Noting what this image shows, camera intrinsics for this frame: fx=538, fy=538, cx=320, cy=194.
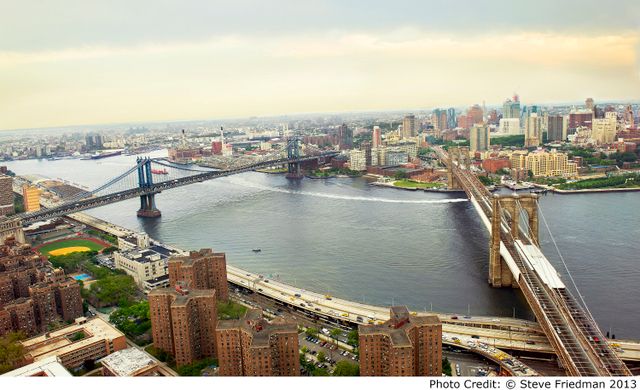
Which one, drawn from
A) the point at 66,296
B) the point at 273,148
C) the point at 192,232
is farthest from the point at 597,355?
the point at 273,148

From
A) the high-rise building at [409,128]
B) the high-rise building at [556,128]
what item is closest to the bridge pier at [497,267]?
the high-rise building at [556,128]

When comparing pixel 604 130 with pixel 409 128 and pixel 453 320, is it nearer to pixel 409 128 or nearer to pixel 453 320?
pixel 409 128

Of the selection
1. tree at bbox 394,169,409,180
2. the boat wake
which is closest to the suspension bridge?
the boat wake

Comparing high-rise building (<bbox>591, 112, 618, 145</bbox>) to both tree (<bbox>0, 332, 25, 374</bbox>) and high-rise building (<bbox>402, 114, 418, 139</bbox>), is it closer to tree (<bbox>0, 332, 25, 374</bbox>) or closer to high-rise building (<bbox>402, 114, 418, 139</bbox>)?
high-rise building (<bbox>402, 114, 418, 139</bbox>)

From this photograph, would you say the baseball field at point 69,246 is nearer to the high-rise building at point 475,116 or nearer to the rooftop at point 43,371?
the rooftop at point 43,371

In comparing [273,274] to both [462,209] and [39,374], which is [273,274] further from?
[462,209]

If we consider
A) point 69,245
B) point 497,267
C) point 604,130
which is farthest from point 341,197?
point 604,130
